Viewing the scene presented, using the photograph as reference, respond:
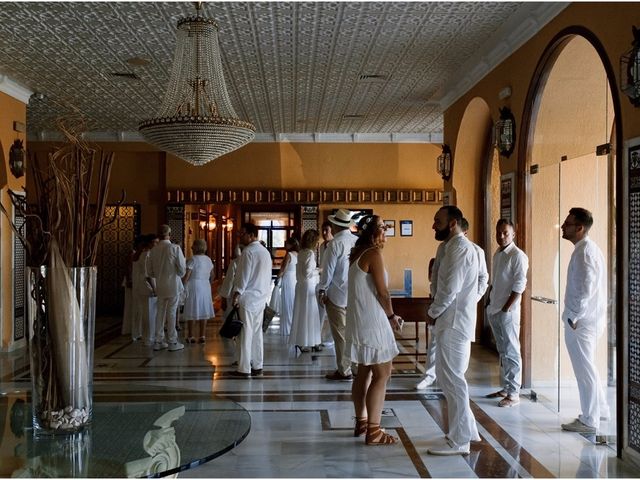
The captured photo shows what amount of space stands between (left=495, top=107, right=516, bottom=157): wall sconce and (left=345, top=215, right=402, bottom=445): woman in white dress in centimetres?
282

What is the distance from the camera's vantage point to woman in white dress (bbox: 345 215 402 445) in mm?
4234

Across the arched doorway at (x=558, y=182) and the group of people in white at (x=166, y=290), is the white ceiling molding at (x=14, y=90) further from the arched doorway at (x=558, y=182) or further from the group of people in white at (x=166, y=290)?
the arched doorway at (x=558, y=182)

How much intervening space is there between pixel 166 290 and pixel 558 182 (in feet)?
16.6

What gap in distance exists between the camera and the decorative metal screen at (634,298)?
400cm

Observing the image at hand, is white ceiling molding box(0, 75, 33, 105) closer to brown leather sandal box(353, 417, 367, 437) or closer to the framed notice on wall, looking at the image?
the framed notice on wall

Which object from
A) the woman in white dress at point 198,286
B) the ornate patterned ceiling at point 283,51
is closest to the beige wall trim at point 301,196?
the ornate patterned ceiling at point 283,51

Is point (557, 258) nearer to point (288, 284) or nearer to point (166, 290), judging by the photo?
point (288, 284)

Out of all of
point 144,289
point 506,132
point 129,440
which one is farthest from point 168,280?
point 129,440

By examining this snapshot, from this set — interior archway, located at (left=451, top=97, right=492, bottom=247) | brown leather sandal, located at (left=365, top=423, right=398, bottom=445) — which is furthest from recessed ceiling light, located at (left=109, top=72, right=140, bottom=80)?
brown leather sandal, located at (left=365, top=423, right=398, bottom=445)

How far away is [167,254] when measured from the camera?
27.1ft

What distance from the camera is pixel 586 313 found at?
473 cm

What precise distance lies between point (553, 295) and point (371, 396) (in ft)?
7.31

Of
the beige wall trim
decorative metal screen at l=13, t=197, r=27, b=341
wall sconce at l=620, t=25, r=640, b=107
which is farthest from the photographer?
the beige wall trim

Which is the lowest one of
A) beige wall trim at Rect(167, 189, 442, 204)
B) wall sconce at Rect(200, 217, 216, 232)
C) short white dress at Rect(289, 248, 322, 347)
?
short white dress at Rect(289, 248, 322, 347)
